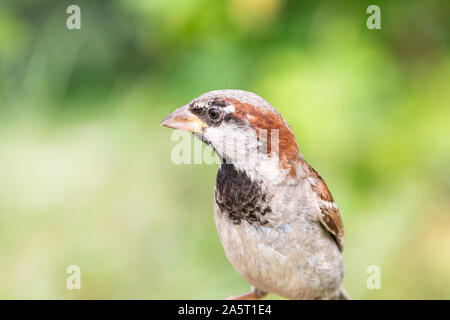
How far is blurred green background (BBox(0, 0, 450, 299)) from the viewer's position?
8.36ft

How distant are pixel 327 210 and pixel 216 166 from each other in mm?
1222

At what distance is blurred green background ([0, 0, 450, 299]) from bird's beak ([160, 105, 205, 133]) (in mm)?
1449

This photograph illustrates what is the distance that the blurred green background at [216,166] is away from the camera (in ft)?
8.36

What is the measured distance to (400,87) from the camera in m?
2.80

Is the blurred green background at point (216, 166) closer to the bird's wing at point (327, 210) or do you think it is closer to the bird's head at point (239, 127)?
the bird's wing at point (327, 210)

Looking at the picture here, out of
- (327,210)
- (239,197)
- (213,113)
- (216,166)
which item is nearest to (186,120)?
(213,113)

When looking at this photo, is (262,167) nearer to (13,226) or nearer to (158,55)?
(13,226)

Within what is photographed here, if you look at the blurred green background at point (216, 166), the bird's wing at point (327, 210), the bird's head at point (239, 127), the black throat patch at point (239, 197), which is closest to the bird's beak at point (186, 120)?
the bird's head at point (239, 127)

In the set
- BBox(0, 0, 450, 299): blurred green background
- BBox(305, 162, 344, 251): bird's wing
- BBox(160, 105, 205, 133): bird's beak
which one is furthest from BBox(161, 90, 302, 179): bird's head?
BBox(0, 0, 450, 299): blurred green background

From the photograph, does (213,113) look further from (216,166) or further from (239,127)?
(216,166)

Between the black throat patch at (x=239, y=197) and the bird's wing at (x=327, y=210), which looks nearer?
the black throat patch at (x=239, y=197)

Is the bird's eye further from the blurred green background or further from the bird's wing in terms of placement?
the blurred green background

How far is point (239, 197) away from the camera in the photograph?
1067mm
